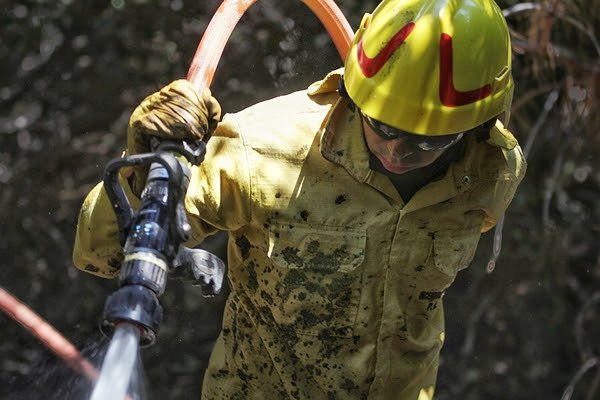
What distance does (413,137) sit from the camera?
1935 millimetres

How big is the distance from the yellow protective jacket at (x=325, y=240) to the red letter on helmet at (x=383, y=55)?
0.15 m

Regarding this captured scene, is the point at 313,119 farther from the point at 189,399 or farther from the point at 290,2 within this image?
the point at 189,399

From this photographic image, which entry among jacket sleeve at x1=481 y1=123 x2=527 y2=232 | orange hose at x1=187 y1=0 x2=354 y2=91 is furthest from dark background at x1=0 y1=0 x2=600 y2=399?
jacket sleeve at x1=481 y1=123 x2=527 y2=232

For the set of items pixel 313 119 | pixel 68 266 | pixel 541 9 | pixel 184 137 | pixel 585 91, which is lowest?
pixel 68 266

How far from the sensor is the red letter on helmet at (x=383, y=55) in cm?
189

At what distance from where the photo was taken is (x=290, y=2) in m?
3.54

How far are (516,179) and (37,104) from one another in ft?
6.29

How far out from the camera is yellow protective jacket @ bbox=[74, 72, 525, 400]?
6.66ft

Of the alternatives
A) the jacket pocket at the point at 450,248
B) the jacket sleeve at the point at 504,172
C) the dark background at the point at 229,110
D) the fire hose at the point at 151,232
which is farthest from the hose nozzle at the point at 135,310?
the dark background at the point at 229,110

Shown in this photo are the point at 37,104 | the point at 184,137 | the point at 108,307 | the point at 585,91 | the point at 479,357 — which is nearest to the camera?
the point at 108,307

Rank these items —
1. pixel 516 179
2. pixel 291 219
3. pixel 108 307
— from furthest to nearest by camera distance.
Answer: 1. pixel 516 179
2. pixel 291 219
3. pixel 108 307

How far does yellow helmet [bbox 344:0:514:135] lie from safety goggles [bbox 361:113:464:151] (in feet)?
0.06

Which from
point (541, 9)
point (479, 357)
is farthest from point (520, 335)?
point (541, 9)

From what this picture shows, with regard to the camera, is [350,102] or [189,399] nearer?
[350,102]
